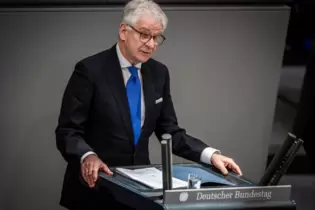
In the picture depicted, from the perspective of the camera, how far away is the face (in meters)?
2.76

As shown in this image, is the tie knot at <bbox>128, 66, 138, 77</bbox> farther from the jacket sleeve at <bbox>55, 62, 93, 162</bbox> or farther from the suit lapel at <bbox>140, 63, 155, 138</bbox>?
the jacket sleeve at <bbox>55, 62, 93, 162</bbox>

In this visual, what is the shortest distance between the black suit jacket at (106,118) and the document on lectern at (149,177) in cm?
35

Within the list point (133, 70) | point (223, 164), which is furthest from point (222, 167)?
point (133, 70)

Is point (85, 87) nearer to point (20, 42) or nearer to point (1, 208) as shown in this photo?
point (20, 42)

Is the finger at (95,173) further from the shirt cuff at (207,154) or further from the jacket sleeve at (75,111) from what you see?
A: the shirt cuff at (207,154)

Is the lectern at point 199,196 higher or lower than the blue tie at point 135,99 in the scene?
lower

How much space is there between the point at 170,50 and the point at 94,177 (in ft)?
5.24

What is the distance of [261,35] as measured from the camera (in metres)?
3.92

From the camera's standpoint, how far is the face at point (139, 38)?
108 inches

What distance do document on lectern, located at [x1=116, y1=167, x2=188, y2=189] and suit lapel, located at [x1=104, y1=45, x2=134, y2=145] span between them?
14.1 inches

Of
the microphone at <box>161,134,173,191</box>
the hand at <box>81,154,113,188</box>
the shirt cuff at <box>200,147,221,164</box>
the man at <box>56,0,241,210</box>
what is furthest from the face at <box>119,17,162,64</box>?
the microphone at <box>161,134,173,191</box>

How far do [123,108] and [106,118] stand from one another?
87mm

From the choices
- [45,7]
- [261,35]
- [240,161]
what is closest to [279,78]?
[261,35]

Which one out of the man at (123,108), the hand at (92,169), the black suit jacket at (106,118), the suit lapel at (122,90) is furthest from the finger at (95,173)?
the suit lapel at (122,90)
